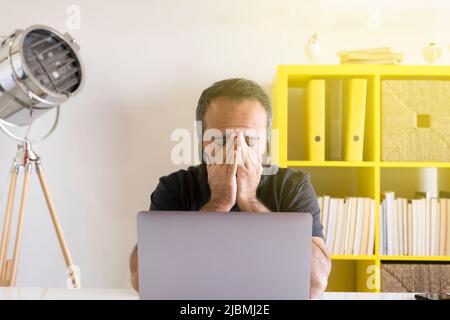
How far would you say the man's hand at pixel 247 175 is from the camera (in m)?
1.47

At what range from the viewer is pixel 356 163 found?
2.52 meters

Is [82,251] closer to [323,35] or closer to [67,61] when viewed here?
[67,61]

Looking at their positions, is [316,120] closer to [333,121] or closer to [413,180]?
[333,121]

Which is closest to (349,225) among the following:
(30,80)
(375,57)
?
(375,57)

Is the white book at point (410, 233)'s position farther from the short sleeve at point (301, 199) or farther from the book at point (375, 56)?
the short sleeve at point (301, 199)

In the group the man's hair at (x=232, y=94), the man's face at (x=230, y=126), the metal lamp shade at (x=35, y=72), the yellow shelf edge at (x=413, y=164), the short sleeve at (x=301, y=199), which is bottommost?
the short sleeve at (x=301, y=199)

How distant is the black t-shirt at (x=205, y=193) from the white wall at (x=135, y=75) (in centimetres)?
118

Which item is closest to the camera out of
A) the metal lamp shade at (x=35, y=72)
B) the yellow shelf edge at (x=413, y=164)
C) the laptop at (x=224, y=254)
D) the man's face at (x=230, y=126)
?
the laptop at (x=224, y=254)

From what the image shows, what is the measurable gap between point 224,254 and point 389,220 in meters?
1.77

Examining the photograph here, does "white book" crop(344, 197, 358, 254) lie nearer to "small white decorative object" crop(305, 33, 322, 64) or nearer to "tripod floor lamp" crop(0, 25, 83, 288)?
"small white decorative object" crop(305, 33, 322, 64)

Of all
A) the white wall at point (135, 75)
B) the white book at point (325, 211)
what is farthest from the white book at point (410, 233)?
the white wall at point (135, 75)
